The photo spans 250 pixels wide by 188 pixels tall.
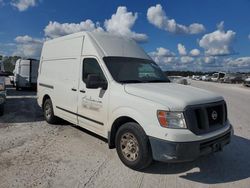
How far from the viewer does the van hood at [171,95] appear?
4211 millimetres

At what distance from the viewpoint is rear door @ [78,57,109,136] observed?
534 cm

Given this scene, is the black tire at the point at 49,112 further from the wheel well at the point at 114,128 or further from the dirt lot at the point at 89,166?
the wheel well at the point at 114,128

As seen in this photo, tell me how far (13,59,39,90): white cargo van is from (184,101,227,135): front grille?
17266 millimetres

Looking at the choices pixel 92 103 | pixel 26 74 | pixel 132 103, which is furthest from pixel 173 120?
pixel 26 74

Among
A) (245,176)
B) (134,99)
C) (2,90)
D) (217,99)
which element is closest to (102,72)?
(134,99)

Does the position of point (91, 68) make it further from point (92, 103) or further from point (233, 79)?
point (233, 79)

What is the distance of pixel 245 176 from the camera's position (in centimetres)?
450

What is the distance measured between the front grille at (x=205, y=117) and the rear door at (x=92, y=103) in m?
1.78

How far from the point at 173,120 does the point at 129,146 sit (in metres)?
1.06

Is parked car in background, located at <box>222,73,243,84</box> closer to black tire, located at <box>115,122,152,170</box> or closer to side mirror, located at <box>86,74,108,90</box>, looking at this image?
side mirror, located at <box>86,74,108,90</box>

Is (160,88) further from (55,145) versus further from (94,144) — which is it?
(55,145)

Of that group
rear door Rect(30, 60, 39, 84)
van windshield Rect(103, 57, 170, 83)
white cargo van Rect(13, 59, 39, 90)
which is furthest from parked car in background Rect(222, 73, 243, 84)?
van windshield Rect(103, 57, 170, 83)

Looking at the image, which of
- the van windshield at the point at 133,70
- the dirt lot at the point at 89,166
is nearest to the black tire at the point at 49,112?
the dirt lot at the point at 89,166

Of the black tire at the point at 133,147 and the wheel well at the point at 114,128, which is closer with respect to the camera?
the black tire at the point at 133,147
